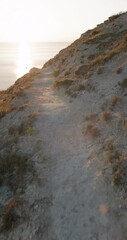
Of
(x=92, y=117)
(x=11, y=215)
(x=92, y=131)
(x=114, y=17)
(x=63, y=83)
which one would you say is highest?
(x=114, y=17)

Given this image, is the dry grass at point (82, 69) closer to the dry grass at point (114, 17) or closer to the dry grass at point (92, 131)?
the dry grass at point (92, 131)

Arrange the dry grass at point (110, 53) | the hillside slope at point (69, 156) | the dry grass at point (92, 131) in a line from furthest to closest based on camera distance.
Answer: the dry grass at point (110, 53) < the dry grass at point (92, 131) < the hillside slope at point (69, 156)

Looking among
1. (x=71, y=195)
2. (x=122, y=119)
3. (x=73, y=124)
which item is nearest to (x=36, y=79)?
(x=73, y=124)

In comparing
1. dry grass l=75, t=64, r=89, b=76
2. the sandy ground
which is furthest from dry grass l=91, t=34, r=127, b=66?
the sandy ground

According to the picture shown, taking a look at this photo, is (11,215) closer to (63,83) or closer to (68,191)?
(68,191)

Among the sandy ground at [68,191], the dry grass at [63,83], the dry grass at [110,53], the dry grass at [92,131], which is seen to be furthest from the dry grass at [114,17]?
the dry grass at [92,131]

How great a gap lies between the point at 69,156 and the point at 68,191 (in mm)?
3775

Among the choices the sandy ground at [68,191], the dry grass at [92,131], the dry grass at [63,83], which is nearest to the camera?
the sandy ground at [68,191]

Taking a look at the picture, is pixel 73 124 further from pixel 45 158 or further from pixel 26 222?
pixel 26 222

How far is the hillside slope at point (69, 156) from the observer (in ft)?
66.0

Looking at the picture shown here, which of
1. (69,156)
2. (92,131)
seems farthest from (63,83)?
(69,156)

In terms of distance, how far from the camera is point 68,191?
22.3 m

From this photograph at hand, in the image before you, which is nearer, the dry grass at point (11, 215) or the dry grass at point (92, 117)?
the dry grass at point (11, 215)

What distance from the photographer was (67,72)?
43.2 metres
